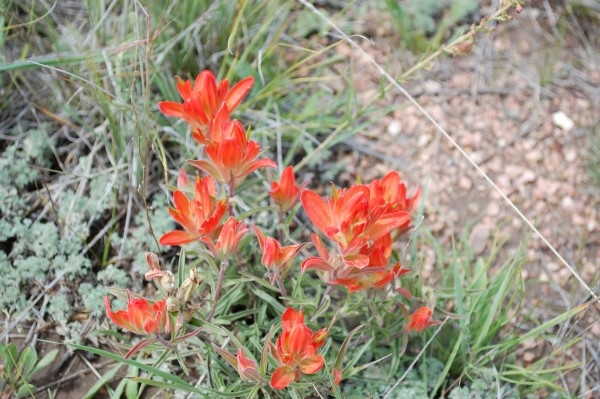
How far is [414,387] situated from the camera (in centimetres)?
193

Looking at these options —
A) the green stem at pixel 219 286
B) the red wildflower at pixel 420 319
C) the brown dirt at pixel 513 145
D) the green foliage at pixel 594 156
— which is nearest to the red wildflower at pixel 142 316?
the green stem at pixel 219 286

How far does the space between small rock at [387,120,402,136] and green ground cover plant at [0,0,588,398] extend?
0.08 metres

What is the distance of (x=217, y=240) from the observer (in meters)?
1.67

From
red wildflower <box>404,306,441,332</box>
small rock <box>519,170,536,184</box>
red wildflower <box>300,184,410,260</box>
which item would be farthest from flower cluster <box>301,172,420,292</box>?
small rock <box>519,170,536,184</box>

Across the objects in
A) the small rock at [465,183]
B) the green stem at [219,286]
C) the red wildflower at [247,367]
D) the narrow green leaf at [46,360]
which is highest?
the green stem at [219,286]

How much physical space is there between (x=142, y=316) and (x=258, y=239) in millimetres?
319

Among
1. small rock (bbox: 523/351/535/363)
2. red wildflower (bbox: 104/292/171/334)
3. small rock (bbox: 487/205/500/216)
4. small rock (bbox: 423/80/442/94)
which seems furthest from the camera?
small rock (bbox: 423/80/442/94)

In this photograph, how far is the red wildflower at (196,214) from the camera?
164 centimetres

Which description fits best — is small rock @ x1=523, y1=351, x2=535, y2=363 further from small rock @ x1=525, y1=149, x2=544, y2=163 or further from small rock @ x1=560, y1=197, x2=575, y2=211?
small rock @ x1=525, y1=149, x2=544, y2=163

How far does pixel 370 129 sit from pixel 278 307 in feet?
3.46

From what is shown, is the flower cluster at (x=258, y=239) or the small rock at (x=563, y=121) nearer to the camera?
the flower cluster at (x=258, y=239)

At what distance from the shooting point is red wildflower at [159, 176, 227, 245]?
1.64m

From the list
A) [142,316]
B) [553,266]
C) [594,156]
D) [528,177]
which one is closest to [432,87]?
[528,177]

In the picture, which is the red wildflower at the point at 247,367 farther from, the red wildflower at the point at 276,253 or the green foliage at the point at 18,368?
the green foliage at the point at 18,368
